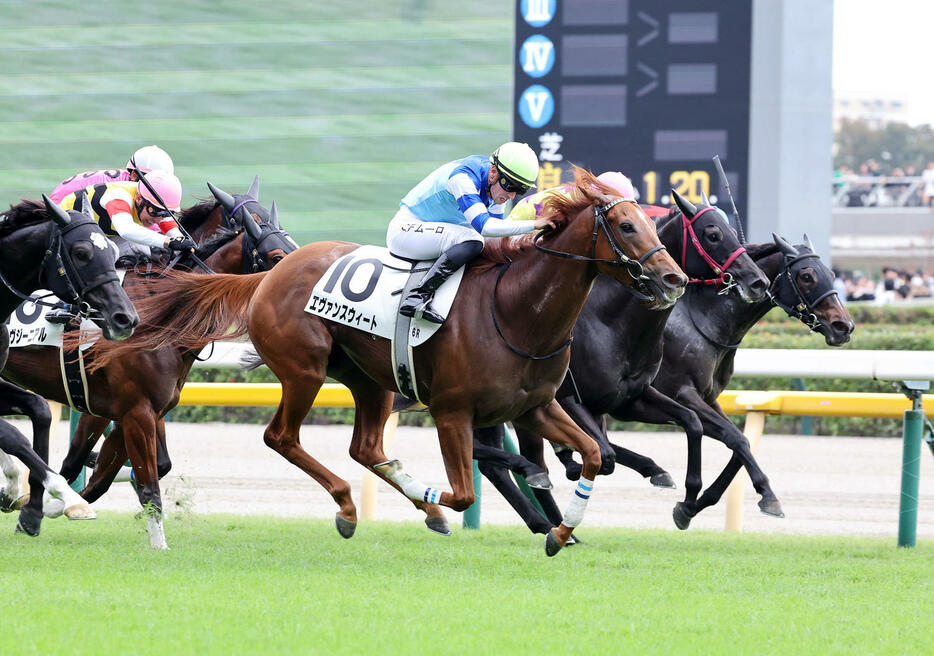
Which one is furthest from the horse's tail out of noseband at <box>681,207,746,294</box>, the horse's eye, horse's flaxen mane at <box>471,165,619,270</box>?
noseband at <box>681,207,746,294</box>

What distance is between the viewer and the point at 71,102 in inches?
841

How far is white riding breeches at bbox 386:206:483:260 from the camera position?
5.63 m

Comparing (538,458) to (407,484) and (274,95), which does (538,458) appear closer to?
(407,484)

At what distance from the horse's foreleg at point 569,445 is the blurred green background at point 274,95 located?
14310 millimetres

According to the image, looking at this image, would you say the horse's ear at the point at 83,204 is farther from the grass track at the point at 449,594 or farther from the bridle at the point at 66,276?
the grass track at the point at 449,594

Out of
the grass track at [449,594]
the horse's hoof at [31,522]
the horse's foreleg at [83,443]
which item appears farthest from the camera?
the horse's foreleg at [83,443]

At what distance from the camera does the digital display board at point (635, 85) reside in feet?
48.2

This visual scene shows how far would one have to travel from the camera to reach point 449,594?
4.63 metres

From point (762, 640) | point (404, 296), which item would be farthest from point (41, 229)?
point (762, 640)

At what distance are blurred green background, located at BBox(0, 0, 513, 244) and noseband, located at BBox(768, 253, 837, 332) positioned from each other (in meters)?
13.1

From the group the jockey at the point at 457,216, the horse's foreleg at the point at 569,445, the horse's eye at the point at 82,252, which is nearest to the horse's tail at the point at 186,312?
the horse's eye at the point at 82,252

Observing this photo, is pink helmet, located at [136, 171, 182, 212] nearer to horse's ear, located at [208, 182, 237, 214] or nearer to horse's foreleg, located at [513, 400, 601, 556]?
horse's ear, located at [208, 182, 237, 214]

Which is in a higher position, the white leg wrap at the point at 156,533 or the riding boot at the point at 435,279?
the riding boot at the point at 435,279

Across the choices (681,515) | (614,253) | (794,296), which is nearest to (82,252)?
(614,253)
